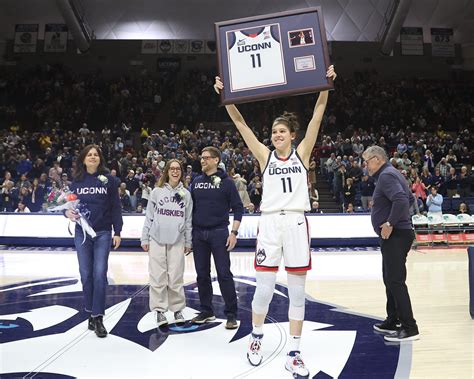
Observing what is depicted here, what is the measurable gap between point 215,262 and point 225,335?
30.0 inches

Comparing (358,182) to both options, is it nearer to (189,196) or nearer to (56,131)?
(189,196)

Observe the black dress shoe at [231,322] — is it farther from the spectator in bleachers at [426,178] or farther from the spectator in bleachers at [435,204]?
the spectator in bleachers at [426,178]

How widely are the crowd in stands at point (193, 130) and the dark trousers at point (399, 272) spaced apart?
9.46m

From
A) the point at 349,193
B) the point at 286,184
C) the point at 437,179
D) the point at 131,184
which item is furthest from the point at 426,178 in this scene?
the point at 286,184

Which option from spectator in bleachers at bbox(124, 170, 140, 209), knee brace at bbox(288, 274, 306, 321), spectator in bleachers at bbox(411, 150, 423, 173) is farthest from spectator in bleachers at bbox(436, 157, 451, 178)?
knee brace at bbox(288, 274, 306, 321)

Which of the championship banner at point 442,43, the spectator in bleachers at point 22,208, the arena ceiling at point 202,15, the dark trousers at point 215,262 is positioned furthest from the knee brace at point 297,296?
the championship banner at point 442,43

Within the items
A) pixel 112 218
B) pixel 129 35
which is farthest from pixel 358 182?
pixel 129 35

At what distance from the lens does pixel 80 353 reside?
13.6ft

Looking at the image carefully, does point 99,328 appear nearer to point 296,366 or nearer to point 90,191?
point 90,191

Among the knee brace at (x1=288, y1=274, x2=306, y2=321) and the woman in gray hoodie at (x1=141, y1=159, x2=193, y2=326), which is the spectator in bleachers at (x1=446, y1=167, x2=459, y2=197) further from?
the knee brace at (x1=288, y1=274, x2=306, y2=321)

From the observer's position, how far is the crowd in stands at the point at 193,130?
15.5m

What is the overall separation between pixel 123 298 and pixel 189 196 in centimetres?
210

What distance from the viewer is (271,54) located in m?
4.36

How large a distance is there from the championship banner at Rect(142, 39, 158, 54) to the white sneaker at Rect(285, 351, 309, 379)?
86.1 ft
